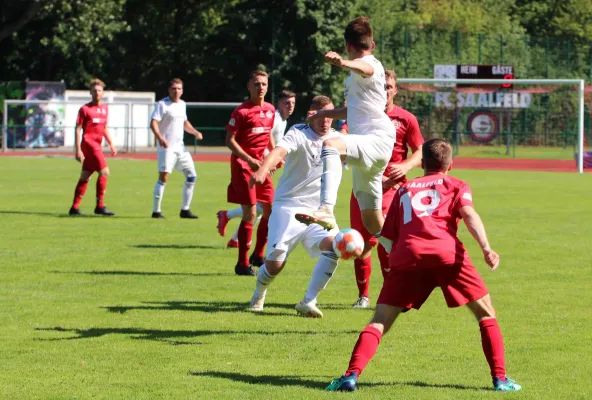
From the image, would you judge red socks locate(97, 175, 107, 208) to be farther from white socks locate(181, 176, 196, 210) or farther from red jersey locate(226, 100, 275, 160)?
red jersey locate(226, 100, 275, 160)

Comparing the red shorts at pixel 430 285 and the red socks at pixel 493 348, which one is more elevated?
the red shorts at pixel 430 285

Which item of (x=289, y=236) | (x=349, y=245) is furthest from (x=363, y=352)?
(x=289, y=236)

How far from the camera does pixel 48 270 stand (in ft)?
37.8

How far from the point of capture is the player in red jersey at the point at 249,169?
37.6ft

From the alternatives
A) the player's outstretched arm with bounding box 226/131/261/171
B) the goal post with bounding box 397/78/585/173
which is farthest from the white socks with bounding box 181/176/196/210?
the goal post with bounding box 397/78/585/173

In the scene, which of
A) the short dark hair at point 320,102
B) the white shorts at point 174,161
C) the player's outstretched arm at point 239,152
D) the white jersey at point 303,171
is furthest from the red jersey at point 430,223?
the white shorts at point 174,161

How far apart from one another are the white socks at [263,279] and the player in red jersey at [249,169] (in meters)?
2.25

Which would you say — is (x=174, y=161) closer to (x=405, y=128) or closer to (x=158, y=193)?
(x=158, y=193)

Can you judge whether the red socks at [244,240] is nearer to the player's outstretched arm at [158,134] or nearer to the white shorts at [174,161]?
the player's outstretched arm at [158,134]

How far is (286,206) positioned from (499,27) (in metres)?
55.9

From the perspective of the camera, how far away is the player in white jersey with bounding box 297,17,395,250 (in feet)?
24.7

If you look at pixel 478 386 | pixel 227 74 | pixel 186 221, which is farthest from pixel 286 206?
pixel 227 74

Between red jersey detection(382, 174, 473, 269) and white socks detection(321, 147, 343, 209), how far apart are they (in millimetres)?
1151

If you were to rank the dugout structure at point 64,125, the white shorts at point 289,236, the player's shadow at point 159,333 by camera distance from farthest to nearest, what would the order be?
the dugout structure at point 64,125 < the white shorts at point 289,236 < the player's shadow at point 159,333
